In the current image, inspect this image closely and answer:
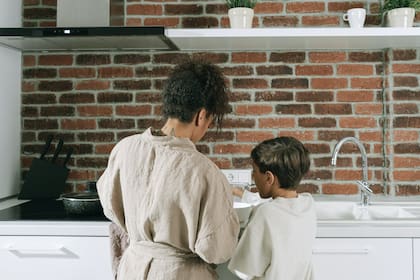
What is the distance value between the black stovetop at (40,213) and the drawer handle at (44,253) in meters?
0.12

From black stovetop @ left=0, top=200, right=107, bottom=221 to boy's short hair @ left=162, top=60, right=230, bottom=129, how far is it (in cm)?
72

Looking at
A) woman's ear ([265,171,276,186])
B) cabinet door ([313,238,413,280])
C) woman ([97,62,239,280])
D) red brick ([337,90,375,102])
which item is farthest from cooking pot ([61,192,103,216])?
red brick ([337,90,375,102])

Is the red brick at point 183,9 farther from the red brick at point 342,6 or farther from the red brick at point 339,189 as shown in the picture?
the red brick at point 339,189

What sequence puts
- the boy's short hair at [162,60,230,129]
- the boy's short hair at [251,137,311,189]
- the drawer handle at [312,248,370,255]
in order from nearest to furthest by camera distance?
the boy's short hair at [162,60,230,129] → the boy's short hair at [251,137,311,189] → the drawer handle at [312,248,370,255]

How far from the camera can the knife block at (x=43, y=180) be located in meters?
2.57

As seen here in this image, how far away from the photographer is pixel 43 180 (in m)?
2.59

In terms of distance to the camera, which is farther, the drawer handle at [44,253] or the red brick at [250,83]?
the red brick at [250,83]

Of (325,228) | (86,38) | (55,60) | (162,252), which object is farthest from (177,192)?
(55,60)

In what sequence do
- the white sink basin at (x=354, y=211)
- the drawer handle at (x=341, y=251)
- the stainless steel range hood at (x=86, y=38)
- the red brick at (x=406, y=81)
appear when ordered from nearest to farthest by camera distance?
the drawer handle at (x=341, y=251), the stainless steel range hood at (x=86, y=38), the white sink basin at (x=354, y=211), the red brick at (x=406, y=81)

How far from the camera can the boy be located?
160cm

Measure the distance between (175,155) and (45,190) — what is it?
136 cm

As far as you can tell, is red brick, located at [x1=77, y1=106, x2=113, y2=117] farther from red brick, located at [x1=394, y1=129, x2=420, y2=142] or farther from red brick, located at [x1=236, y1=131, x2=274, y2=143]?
red brick, located at [x1=394, y1=129, x2=420, y2=142]

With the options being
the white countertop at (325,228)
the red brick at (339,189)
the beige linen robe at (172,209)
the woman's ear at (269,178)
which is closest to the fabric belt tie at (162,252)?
the beige linen robe at (172,209)

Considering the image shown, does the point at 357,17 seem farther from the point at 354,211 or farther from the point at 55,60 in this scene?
the point at 55,60
